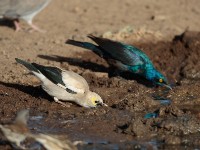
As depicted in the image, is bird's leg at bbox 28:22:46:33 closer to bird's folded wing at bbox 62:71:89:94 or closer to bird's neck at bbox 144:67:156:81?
bird's neck at bbox 144:67:156:81

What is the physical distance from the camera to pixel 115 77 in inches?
387

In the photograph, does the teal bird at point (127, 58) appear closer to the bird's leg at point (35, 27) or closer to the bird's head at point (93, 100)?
the bird's head at point (93, 100)

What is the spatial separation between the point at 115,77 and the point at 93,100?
1.40m

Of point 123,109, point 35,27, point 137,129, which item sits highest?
point 137,129

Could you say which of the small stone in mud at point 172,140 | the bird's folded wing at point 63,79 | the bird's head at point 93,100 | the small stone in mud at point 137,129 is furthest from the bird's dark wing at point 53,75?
the small stone in mud at point 172,140

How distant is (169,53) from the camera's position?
11.1 meters

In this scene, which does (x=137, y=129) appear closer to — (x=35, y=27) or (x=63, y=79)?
(x=63, y=79)

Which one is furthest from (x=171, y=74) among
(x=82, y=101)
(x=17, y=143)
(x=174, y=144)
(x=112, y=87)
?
(x=17, y=143)

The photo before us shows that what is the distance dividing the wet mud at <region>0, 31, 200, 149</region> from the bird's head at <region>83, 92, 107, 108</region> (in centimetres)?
9

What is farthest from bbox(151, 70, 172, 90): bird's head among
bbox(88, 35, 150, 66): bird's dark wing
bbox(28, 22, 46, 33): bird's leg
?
bbox(28, 22, 46, 33): bird's leg

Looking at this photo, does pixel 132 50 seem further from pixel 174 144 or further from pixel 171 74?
Answer: pixel 174 144

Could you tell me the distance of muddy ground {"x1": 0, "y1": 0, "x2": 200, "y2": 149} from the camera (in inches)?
304

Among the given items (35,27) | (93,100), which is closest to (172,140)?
(93,100)

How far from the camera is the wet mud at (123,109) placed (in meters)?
7.58
